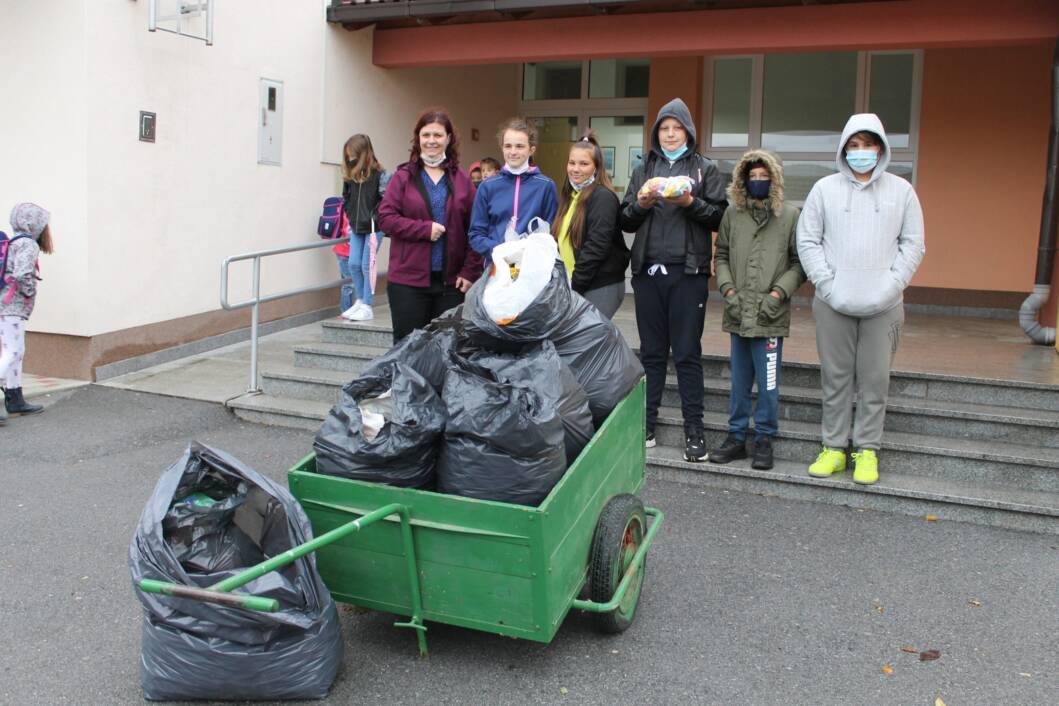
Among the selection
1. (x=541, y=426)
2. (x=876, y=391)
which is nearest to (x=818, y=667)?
(x=541, y=426)

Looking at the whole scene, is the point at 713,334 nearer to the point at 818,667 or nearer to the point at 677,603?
the point at 677,603

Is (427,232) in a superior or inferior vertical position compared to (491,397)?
superior

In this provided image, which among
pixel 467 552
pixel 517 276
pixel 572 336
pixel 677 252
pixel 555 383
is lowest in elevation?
pixel 467 552

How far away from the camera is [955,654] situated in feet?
11.6

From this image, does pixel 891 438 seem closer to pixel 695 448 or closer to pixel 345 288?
pixel 695 448

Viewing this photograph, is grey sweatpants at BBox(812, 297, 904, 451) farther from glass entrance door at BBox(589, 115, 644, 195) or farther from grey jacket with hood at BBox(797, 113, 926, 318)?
glass entrance door at BBox(589, 115, 644, 195)

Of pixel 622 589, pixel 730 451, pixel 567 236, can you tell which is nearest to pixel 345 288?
pixel 567 236

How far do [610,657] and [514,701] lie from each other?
454mm

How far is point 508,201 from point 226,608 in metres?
2.92

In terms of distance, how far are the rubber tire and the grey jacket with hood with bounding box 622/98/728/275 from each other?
1.98m

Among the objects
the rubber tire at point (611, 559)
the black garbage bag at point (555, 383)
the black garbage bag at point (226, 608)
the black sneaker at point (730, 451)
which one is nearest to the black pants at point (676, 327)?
the black sneaker at point (730, 451)

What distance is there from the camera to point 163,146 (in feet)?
25.3

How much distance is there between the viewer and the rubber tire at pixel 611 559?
3.42 m

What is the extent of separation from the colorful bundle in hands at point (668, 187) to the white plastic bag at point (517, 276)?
1.35 meters
